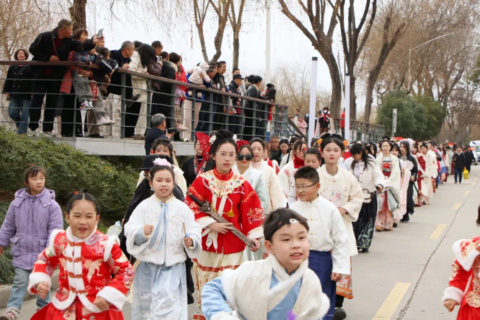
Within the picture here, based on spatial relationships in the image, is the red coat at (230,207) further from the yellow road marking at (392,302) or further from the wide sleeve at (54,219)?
the yellow road marking at (392,302)

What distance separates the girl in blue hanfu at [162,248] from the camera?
5602 millimetres

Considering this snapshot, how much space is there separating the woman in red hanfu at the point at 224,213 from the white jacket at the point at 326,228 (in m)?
0.49

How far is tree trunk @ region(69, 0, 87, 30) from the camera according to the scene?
10.9 m

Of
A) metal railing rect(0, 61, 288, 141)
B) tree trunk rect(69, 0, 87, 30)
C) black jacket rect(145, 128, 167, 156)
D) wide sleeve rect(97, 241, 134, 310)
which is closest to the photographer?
wide sleeve rect(97, 241, 134, 310)

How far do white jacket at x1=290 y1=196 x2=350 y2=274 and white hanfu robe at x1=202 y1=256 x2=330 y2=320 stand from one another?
2334mm

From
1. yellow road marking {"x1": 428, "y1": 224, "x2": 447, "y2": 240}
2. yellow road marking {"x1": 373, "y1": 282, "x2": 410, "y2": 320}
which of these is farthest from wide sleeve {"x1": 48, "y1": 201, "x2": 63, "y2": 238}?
yellow road marking {"x1": 428, "y1": 224, "x2": 447, "y2": 240}

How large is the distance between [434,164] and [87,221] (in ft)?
65.9

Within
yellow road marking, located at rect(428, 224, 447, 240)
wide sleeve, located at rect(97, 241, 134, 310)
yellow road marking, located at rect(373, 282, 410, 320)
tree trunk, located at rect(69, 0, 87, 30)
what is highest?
tree trunk, located at rect(69, 0, 87, 30)

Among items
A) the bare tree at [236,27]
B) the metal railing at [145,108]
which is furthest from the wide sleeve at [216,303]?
the bare tree at [236,27]

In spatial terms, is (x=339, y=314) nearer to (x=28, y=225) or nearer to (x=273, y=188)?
(x=273, y=188)

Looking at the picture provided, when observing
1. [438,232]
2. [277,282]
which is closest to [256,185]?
[277,282]

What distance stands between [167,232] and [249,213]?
0.79 metres

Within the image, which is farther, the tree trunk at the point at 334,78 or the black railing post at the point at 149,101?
the tree trunk at the point at 334,78

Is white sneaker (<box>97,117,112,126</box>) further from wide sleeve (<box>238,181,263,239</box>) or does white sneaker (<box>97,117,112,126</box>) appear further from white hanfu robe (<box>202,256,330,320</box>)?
white hanfu robe (<box>202,256,330,320</box>)
